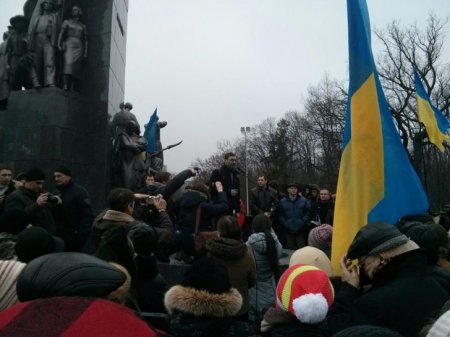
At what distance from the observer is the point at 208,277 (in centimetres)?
238

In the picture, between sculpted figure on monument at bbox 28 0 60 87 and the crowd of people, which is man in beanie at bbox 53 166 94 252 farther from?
sculpted figure on monument at bbox 28 0 60 87

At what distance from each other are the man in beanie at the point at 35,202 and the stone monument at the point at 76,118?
392 centimetres

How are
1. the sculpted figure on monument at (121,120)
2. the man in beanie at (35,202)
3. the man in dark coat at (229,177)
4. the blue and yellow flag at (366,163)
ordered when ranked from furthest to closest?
the sculpted figure on monument at (121,120)
the man in dark coat at (229,177)
the man in beanie at (35,202)
the blue and yellow flag at (366,163)

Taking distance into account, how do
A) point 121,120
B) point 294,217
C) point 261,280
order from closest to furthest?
point 261,280 < point 294,217 < point 121,120

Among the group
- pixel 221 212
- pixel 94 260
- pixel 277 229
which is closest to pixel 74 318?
pixel 94 260

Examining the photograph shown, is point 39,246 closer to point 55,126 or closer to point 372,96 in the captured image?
point 372,96

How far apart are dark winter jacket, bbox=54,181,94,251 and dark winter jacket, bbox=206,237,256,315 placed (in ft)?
6.64

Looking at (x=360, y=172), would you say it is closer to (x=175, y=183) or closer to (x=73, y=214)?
(x=175, y=183)

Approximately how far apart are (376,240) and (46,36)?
893 centimetres

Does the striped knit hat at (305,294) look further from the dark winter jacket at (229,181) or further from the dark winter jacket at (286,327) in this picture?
the dark winter jacket at (229,181)

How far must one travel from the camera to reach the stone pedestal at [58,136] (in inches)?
352

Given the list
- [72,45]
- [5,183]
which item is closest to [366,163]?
[5,183]

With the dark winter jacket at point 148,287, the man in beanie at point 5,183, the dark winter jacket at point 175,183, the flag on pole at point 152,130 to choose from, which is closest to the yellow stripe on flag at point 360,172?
the dark winter jacket at point 148,287

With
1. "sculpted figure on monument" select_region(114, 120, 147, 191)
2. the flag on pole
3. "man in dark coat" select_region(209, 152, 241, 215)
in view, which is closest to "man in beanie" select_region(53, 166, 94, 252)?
"man in dark coat" select_region(209, 152, 241, 215)
